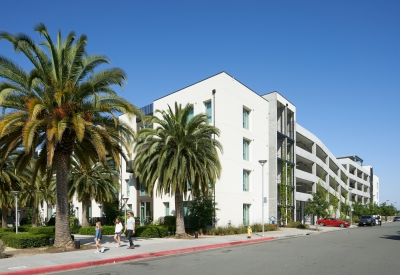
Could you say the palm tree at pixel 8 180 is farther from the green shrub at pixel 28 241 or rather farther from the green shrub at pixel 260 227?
the green shrub at pixel 260 227

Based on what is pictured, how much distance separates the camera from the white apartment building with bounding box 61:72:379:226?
35125 mm

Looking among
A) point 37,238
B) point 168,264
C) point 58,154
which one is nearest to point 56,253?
point 37,238

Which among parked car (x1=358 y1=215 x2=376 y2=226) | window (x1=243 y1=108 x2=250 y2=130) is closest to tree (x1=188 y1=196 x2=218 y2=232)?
window (x1=243 y1=108 x2=250 y2=130)

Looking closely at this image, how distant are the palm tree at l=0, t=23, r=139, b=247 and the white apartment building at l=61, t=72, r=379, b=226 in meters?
7.86

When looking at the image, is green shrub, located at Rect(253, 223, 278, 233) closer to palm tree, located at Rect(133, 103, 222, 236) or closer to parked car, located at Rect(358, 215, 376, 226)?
palm tree, located at Rect(133, 103, 222, 236)

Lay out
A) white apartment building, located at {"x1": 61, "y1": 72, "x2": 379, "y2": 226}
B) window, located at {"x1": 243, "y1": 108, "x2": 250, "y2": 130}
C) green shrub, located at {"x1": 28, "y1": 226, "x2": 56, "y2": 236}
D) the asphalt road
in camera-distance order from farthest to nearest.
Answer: window, located at {"x1": 243, "y1": 108, "x2": 250, "y2": 130}, white apartment building, located at {"x1": 61, "y1": 72, "x2": 379, "y2": 226}, green shrub, located at {"x1": 28, "y1": 226, "x2": 56, "y2": 236}, the asphalt road

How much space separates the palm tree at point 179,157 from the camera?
27.1 metres

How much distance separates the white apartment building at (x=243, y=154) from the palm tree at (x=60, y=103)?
25.8 ft

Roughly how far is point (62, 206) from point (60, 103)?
5479mm

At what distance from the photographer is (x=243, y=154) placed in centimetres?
3838

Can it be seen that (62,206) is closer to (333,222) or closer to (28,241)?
(28,241)

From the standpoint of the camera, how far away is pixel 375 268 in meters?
13.7

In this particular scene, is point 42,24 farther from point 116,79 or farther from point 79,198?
point 79,198

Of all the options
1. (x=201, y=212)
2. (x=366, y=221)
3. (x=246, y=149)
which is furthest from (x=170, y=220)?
(x=366, y=221)
